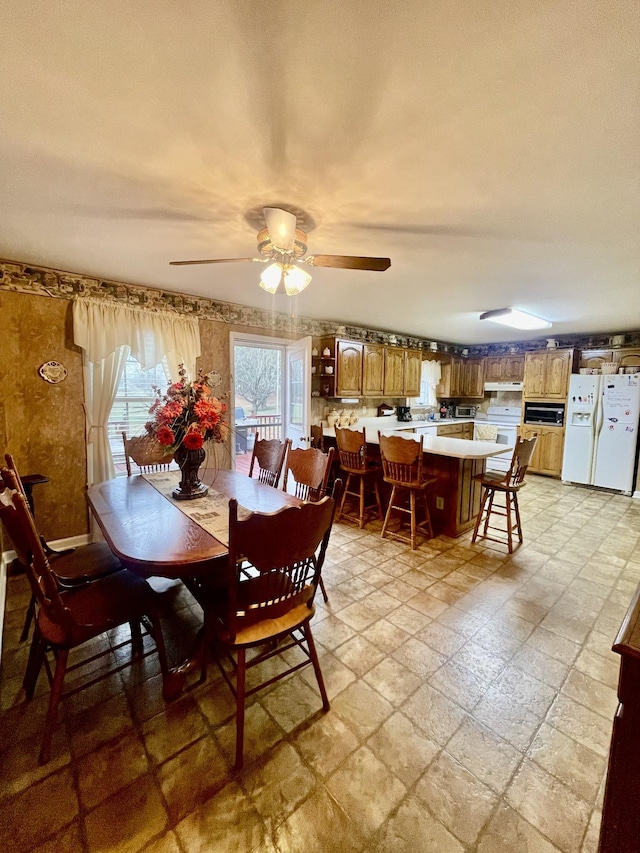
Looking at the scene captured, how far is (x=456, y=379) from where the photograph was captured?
6.95 meters

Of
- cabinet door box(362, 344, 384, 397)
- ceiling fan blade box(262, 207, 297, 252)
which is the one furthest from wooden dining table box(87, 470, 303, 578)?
cabinet door box(362, 344, 384, 397)

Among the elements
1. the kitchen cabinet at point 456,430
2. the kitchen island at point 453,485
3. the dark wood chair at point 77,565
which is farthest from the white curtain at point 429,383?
the dark wood chair at point 77,565

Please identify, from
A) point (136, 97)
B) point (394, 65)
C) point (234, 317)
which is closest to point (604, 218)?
point (394, 65)

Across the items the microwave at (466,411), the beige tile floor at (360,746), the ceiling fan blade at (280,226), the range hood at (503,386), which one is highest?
the ceiling fan blade at (280,226)

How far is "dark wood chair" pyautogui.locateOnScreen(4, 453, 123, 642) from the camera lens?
175 centimetres

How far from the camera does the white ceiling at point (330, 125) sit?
895 mm

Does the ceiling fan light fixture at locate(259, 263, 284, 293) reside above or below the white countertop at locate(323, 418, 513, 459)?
above

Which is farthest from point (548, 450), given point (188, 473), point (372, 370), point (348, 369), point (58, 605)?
point (58, 605)

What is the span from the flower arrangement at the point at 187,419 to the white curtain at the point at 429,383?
4966 mm

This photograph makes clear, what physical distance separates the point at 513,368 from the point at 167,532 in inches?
264

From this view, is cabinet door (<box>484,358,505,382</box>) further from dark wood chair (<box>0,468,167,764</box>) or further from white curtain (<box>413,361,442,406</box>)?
dark wood chair (<box>0,468,167,764</box>)

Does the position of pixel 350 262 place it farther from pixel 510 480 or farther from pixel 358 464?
pixel 510 480

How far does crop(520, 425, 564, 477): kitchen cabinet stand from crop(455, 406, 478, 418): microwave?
1.27 metres

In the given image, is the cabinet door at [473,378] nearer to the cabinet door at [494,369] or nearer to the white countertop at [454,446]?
the cabinet door at [494,369]
